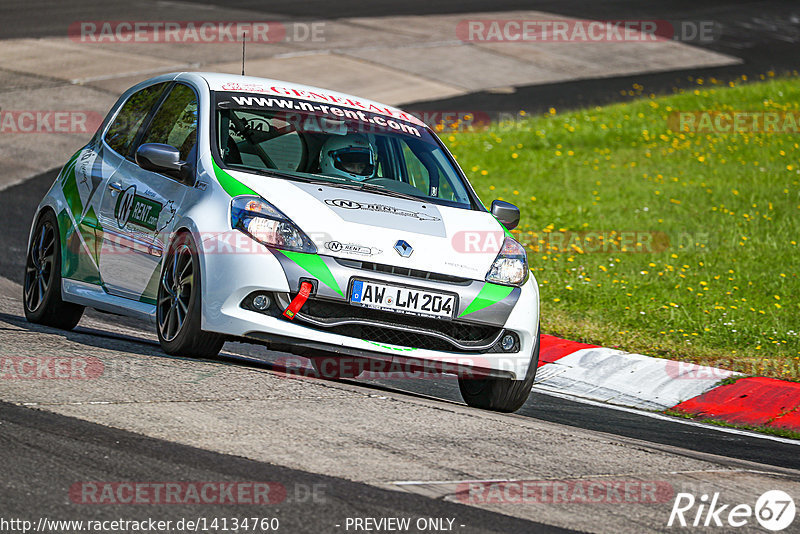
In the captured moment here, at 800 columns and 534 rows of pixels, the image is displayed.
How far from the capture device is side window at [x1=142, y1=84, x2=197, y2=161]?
285 inches

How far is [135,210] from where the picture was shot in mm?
7176

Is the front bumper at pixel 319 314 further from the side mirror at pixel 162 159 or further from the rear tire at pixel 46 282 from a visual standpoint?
the rear tire at pixel 46 282

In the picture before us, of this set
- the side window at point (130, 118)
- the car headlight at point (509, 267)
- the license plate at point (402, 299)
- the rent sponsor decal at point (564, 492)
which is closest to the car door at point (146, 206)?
the side window at point (130, 118)

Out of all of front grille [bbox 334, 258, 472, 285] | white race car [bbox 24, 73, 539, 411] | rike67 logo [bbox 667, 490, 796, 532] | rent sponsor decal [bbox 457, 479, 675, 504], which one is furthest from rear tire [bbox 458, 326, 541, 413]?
rike67 logo [bbox 667, 490, 796, 532]

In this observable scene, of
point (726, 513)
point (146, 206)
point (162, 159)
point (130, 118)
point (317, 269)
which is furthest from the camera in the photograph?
point (130, 118)

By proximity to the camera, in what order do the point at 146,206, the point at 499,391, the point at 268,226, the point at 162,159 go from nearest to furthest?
the point at 268,226, the point at 162,159, the point at 499,391, the point at 146,206

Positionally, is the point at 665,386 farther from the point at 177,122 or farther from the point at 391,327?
the point at 177,122

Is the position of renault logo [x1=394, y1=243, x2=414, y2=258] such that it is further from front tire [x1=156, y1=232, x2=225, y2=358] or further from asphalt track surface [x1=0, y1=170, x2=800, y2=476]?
asphalt track surface [x1=0, y1=170, x2=800, y2=476]

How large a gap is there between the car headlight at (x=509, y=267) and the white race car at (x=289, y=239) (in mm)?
10

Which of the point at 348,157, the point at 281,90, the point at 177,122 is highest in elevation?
the point at 281,90

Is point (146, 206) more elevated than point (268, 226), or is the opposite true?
point (268, 226)

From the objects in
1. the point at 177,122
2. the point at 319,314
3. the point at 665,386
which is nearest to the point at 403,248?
the point at 319,314

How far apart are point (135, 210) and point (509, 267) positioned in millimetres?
2238

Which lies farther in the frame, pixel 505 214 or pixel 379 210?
pixel 505 214
